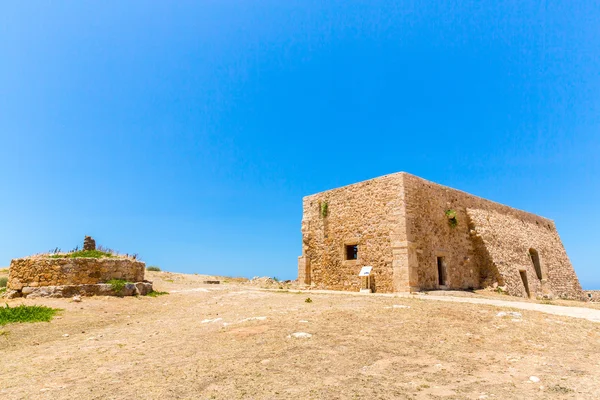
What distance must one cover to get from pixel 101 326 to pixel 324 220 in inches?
459

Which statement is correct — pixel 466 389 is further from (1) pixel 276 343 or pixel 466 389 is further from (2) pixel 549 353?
(1) pixel 276 343

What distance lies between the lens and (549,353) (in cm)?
498

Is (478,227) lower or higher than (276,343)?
higher

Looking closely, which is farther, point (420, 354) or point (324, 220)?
point (324, 220)

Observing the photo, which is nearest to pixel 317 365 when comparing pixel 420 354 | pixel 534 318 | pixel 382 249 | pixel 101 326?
pixel 420 354

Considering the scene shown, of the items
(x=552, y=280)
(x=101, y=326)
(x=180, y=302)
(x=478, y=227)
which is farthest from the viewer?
(x=552, y=280)

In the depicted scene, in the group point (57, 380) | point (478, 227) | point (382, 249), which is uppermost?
point (478, 227)

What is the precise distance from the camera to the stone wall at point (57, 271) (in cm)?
1082

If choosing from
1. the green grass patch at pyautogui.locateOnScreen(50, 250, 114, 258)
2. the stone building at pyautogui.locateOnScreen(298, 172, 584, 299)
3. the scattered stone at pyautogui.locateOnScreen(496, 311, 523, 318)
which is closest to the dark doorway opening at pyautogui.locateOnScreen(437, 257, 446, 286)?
the stone building at pyautogui.locateOnScreen(298, 172, 584, 299)

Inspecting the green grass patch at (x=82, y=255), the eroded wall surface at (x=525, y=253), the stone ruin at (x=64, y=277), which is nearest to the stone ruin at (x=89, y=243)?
the green grass patch at (x=82, y=255)

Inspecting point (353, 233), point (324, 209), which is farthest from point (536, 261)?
point (324, 209)

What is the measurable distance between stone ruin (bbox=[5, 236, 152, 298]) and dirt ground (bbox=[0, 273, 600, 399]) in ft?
9.39

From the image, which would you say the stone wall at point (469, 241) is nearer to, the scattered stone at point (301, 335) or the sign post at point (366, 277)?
the sign post at point (366, 277)

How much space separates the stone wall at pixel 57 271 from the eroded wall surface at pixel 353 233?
9.51m
